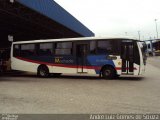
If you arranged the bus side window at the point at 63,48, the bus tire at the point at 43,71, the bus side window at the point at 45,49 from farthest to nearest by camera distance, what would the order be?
the bus tire at the point at 43,71 → the bus side window at the point at 45,49 → the bus side window at the point at 63,48

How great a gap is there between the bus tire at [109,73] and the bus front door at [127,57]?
650 mm

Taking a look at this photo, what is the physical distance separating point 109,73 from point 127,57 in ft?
4.60

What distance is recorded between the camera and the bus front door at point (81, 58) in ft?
65.4

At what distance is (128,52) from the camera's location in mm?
18844

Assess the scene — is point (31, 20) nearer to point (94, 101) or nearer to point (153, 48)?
point (94, 101)

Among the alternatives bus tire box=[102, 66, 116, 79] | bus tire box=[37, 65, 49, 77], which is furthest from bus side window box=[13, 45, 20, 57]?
bus tire box=[102, 66, 116, 79]

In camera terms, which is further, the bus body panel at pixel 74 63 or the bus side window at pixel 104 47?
the bus side window at pixel 104 47

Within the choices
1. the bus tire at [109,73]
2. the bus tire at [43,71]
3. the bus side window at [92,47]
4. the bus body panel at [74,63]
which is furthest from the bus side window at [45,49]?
the bus tire at [109,73]

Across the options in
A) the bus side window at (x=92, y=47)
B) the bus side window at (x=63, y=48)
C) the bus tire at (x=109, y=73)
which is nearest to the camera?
the bus tire at (x=109, y=73)

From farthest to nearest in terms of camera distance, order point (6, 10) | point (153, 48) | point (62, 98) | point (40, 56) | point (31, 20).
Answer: point (153, 48) → point (31, 20) → point (6, 10) → point (40, 56) → point (62, 98)

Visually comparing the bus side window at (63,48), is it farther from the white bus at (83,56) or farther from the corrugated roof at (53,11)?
the corrugated roof at (53,11)

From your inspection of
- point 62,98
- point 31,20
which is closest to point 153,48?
point 31,20

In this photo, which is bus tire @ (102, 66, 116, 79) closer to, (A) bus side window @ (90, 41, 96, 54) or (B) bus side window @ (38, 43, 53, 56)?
(A) bus side window @ (90, 41, 96, 54)

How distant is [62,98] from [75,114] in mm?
2947
